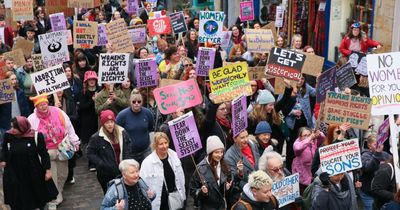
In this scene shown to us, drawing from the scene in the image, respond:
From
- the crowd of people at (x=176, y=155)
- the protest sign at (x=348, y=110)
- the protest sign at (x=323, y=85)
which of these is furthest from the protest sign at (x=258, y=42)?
the protest sign at (x=348, y=110)

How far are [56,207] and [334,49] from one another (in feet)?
35.9

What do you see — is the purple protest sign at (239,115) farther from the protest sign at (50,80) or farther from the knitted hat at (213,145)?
the protest sign at (50,80)

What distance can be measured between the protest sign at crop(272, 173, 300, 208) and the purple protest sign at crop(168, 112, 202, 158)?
1.33 metres

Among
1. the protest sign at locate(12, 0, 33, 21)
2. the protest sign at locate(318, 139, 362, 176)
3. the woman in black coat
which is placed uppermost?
the protest sign at locate(12, 0, 33, 21)

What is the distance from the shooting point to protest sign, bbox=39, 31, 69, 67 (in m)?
12.9

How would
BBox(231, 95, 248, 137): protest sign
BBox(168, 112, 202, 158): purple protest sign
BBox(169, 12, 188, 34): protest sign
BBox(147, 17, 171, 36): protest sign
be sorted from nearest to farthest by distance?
BBox(168, 112, 202, 158): purple protest sign
BBox(231, 95, 248, 137): protest sign
BBox(169, 12, 188, 34): protest sign
BBox(147, 17, 171, 36): protest sign

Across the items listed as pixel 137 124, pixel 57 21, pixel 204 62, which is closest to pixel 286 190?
pixel 137 124

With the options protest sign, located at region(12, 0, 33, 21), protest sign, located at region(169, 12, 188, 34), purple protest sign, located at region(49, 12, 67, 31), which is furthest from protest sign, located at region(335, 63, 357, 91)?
protest sign, located at region(12, 0, 33, 21)

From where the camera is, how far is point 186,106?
9.03 metres

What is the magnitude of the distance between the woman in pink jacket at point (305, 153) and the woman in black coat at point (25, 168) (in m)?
3.26

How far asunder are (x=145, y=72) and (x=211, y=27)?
3.65 m

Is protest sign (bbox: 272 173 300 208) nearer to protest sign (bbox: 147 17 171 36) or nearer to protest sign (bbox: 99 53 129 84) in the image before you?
protest sign (bbox: 99 53 129 84)

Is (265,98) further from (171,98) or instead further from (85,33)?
(85,33)

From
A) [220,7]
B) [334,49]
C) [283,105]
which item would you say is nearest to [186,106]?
[283,105]
